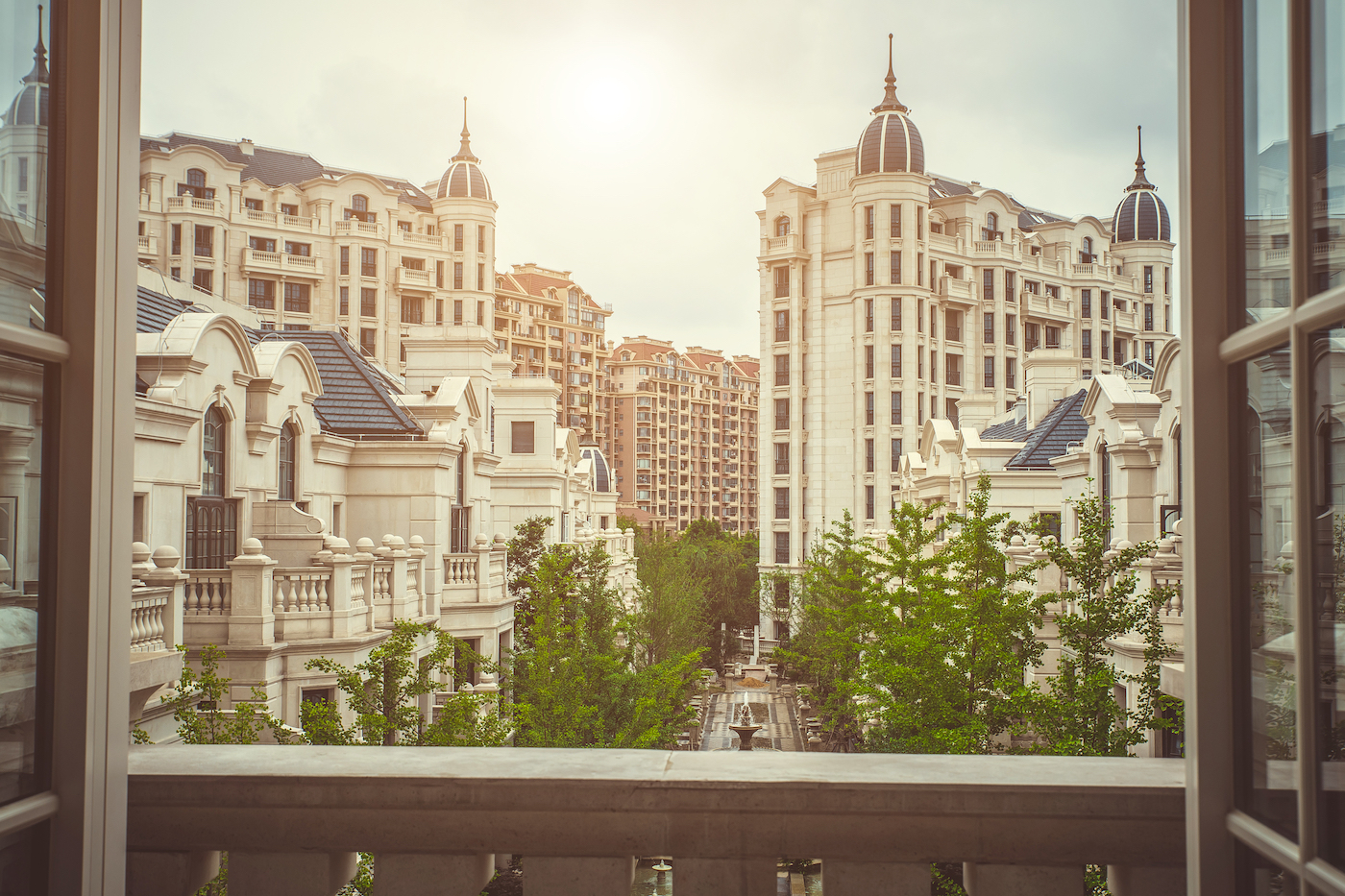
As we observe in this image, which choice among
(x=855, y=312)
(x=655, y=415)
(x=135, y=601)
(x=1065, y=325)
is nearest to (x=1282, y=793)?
(x=135, y=601)

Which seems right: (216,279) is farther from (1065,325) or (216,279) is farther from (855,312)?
(1065,325)

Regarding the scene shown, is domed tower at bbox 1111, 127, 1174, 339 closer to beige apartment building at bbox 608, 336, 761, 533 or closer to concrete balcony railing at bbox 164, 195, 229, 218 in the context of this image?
beige apartment building at bbox 608, 336, 761, 533

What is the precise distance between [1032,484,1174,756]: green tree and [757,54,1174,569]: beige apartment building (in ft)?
161

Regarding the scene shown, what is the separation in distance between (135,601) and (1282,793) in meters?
11.8

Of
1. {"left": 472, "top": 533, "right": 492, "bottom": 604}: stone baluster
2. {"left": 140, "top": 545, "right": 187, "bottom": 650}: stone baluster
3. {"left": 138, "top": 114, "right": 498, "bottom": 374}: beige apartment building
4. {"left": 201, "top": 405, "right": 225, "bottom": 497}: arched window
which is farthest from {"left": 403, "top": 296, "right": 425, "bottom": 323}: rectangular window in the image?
{"left": 140, "top": 545, "right": 187, "bottom": 650}: stone baluster

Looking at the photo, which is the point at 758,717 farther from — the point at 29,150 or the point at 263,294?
the point at 29,150

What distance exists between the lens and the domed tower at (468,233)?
69750 millimetres

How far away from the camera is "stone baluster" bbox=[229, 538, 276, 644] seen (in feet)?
46.2

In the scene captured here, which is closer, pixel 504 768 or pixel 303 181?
pixel 504 768

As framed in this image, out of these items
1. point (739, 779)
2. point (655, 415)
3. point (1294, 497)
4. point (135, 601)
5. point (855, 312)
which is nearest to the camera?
point (1294, 497)

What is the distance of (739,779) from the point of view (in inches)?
99.0

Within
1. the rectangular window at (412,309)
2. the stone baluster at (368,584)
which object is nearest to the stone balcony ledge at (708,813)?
the stone baluster at (368,584)

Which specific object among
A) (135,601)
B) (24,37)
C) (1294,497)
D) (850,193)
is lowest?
(135,601)

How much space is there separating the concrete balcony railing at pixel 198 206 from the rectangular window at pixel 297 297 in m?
6.33
